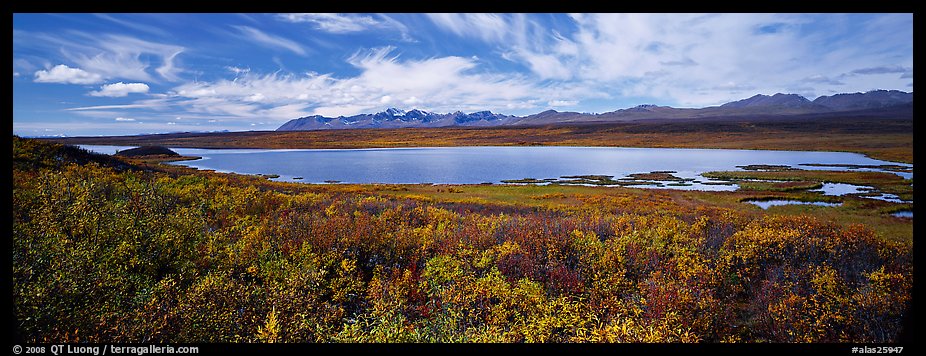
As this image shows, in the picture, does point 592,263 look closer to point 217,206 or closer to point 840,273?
point 840,273

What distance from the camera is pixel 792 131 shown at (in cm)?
15812

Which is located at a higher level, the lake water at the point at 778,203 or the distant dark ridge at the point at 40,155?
the distant dark ridge at the point at 40,155

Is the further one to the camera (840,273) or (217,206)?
(217,206)

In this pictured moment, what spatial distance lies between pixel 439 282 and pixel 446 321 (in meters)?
1.96

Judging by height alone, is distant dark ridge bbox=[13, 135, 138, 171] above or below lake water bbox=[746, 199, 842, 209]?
above

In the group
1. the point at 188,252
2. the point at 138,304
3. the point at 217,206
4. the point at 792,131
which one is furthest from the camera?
the point at 792,131

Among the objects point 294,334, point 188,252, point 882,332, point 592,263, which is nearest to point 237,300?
point 294,334

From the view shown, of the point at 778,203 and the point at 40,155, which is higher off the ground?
the point at 40,155

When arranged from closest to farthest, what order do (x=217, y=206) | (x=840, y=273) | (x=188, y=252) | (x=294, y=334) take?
(x=294, y=334)
(x=188, y=252)
(x=840, y=273)
(x=217, y=206)

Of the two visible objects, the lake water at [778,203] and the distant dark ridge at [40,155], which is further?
the lake water at [778,203]

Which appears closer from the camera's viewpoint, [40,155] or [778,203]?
[40,155]

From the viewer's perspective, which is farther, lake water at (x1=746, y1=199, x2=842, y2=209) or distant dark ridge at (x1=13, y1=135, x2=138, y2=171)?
lake water at (x1=746, y1=199, x2=842, y2=209)
